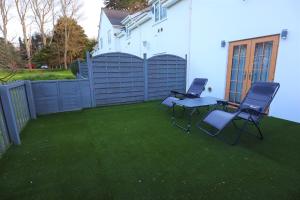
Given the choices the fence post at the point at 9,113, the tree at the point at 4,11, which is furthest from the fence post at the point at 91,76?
the tree at the point at 4,11

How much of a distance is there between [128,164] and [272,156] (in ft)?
7.54

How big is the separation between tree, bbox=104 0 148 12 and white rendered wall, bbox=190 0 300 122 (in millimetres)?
18302

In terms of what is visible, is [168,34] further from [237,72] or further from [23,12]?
[23,12]

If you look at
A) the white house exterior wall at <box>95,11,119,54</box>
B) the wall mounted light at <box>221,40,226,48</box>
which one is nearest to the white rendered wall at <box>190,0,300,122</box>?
the wall mounted light at <box>221,40,226,48</box>

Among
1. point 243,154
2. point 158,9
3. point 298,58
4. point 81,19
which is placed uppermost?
point 81,19

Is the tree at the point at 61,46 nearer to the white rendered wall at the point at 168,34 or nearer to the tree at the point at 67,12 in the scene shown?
the tree at the point at 67,12

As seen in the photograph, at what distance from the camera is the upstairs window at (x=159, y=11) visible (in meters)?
9.38

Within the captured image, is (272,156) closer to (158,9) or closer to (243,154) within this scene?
(243,154)

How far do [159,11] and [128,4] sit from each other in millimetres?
17720

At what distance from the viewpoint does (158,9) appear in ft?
32.4

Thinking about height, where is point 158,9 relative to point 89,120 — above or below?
above

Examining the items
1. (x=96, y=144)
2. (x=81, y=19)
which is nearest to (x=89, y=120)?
(x=96, y=144)

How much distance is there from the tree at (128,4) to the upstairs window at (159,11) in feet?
45.3

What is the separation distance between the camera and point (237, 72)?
564 cm
